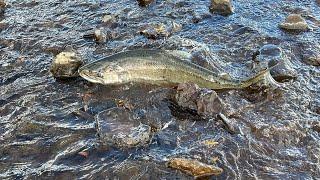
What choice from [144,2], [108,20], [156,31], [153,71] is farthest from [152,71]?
[144,2]

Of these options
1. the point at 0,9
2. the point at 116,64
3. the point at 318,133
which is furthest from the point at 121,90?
the point at 0,9

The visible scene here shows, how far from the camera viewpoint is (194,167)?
4672 mm

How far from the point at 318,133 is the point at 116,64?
2.54 metres

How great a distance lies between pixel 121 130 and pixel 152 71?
1.08 meters

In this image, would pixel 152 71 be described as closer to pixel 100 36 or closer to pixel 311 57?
pixel 100 36

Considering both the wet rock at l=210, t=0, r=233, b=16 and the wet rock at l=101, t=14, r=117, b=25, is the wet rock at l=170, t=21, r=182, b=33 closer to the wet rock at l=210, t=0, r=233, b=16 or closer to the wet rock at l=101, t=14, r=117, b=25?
the wet rock at l=210, t=0, r=233, b=16

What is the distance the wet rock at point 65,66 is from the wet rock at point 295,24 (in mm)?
3402

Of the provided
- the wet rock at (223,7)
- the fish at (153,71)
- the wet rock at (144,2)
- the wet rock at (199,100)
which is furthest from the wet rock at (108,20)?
the wet rock at (199,100)

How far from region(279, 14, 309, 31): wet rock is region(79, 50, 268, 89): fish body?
2055 mm

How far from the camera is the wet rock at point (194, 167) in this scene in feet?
15.3

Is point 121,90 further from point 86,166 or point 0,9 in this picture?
point 0,9

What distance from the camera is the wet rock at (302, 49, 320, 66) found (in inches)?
256

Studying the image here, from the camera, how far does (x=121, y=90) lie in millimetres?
5875

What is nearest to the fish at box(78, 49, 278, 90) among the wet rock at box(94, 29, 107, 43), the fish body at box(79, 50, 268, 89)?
the fish body at box(79, 50, 268, 89)
